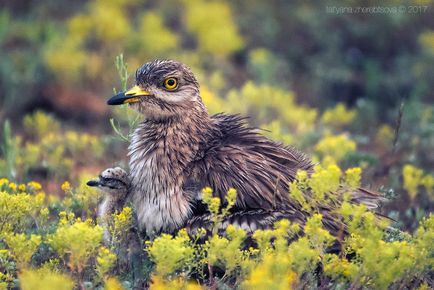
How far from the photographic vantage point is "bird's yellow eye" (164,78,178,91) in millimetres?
6180

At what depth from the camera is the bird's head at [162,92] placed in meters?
6.09

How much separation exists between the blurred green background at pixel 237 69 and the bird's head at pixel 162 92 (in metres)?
1.72

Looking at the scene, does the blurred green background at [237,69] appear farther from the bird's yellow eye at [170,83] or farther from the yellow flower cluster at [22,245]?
the yellow flower cluster at [22,245]

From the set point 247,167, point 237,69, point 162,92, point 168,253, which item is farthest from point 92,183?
point 237,69

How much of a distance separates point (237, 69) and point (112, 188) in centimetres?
626

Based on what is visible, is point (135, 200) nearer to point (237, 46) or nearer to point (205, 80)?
point (205, 80)

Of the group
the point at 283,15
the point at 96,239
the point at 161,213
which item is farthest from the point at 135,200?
the point at 283,15

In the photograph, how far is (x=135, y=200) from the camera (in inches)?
233

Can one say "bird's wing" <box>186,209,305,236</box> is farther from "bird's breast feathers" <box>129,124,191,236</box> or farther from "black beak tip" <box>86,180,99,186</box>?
"black beak tip" <box>86,180,99,186</box>

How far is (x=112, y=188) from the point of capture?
5953 millimetres

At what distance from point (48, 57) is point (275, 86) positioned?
2.99 meters

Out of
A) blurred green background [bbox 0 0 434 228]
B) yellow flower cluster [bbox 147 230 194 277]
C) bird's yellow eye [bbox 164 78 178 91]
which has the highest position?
blurred green background [bbox 0 0 434 228]

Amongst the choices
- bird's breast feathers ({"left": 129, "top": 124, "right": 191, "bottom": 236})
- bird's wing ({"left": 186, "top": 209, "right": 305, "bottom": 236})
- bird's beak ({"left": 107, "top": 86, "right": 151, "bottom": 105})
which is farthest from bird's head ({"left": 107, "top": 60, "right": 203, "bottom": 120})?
bird's wing ({"left": 186, "top": 209, "right": 305, "bottom": 236})

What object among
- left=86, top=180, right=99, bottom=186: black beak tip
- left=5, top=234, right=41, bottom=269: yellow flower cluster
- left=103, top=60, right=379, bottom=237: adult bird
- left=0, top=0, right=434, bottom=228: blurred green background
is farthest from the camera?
left=0, top=0, right=434, bottom=228: blurred green background
